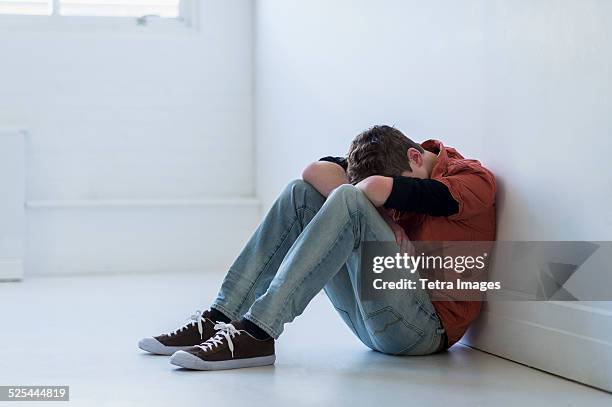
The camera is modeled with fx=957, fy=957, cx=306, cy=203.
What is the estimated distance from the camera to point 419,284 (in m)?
2.32

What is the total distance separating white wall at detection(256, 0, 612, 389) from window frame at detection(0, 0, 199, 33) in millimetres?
1791

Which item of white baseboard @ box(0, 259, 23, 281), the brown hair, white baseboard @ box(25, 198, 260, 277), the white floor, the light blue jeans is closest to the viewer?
the white floor

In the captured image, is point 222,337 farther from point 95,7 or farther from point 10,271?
point 95,7

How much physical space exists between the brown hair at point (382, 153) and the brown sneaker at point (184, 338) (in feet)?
1.80

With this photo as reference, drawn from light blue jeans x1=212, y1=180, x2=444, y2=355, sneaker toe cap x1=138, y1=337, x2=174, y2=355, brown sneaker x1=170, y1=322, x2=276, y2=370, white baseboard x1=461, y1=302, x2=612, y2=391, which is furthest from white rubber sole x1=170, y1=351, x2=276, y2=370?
white baseboard x1=461, y1=302, x2=612, y2=391

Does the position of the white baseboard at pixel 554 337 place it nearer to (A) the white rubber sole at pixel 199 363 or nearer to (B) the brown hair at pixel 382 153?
(B) the brown hair at pixel 382 153

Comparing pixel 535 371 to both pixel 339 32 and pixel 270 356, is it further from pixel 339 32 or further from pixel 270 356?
pixel 339 32

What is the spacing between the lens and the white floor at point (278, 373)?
2.02 meters

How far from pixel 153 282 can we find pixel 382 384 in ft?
8.53

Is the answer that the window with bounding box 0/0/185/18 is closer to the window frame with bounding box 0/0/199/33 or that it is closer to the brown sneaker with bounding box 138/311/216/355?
the window frame with bounding box 0/0/199/33

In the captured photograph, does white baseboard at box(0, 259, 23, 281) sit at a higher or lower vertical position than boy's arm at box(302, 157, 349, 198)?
lower

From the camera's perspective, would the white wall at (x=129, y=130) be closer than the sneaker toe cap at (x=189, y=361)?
No

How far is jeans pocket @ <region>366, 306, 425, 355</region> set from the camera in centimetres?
231

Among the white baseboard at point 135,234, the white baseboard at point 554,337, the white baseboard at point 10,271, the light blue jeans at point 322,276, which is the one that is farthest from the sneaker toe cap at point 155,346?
the white baseboard at point 135,234
